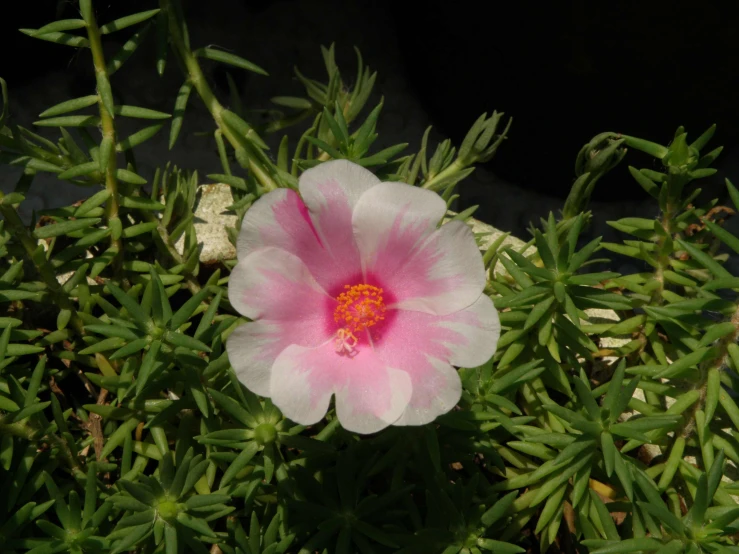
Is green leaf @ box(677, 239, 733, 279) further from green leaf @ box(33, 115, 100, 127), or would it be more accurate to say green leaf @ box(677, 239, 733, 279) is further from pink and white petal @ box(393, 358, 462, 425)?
green leaf @ box(33, 115, 100, 127)

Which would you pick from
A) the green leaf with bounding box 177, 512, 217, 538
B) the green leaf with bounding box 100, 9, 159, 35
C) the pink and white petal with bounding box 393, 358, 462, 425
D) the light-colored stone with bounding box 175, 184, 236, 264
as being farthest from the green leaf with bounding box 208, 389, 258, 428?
the green leaf with bounding box 100, 9, 159, 35

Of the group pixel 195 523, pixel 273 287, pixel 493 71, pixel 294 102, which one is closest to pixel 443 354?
pixel 273 287

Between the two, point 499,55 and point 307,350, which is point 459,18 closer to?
point 499,55

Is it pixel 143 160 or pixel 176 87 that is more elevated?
pixel 176 87

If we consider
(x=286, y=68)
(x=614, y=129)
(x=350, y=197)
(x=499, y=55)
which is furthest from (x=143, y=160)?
(x=350, y=197)

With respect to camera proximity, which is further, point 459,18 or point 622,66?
point 459,18

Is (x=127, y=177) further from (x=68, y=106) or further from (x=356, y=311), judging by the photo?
(x=356, y=311)

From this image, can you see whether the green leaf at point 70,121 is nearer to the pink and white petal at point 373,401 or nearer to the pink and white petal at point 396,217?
the pink and white petal at point 396,217
